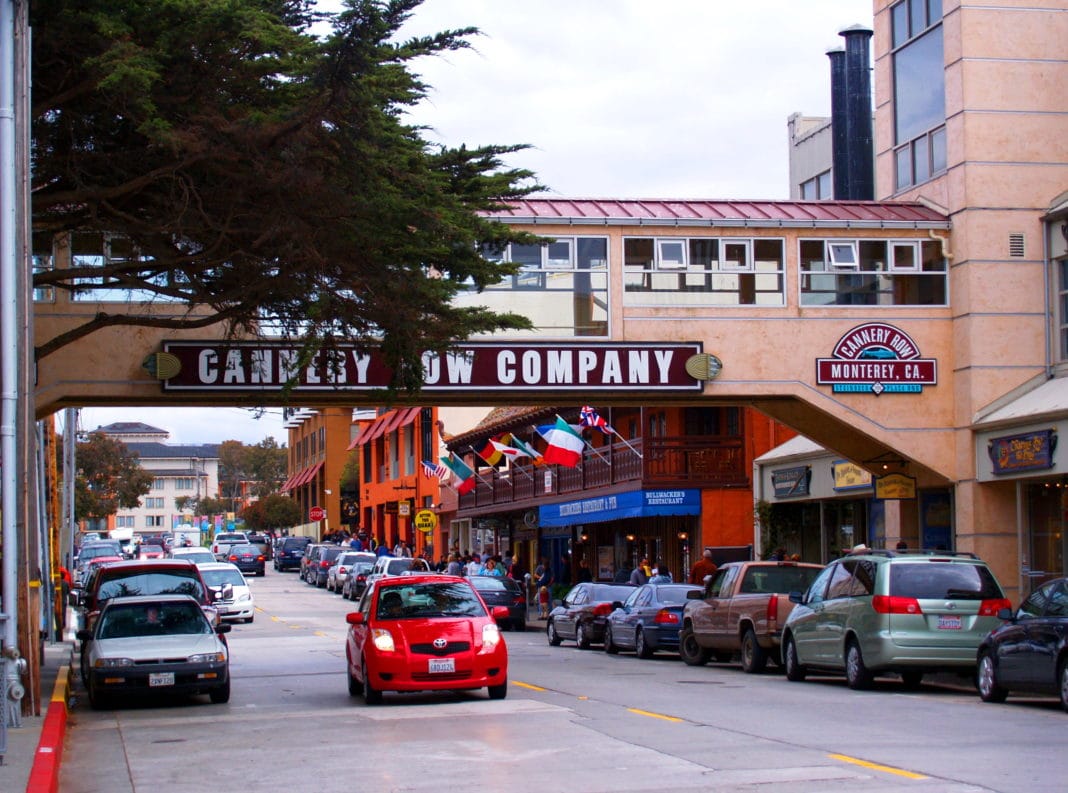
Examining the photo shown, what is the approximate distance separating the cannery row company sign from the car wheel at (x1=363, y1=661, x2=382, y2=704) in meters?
8.66

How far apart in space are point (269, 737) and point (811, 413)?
17485mm

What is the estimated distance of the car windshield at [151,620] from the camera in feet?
64.4

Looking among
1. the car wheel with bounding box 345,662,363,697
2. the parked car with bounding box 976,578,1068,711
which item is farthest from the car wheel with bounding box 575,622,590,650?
the parked car with bounding box 976,578,1068,711

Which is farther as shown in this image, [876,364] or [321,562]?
[321,562]

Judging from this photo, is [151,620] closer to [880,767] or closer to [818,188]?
[880,767]

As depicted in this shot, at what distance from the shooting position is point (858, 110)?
41.1 m

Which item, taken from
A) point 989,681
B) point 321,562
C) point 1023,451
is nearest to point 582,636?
point 1023,451

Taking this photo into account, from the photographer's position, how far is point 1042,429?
85.4 feet

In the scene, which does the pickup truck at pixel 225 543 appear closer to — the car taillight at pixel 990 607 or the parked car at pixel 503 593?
the parked car at pixel 503 593

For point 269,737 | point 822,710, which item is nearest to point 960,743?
point 822,710

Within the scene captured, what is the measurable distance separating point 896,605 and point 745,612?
4935mm

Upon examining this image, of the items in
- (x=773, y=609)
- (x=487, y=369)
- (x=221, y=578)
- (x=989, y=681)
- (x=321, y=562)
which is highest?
(x=487, y=369)

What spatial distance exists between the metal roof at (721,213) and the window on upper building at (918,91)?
3.74 ft

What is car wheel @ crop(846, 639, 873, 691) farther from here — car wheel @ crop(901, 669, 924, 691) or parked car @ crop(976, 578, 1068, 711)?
parked car @ crop(976, 578, 1068, 711)
